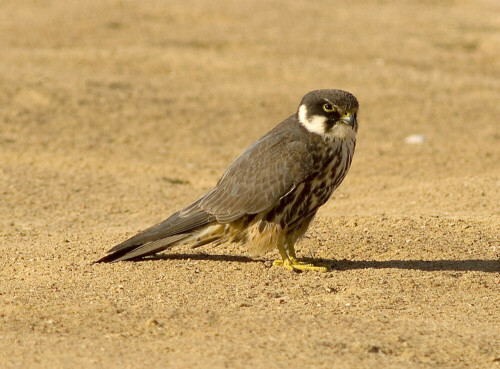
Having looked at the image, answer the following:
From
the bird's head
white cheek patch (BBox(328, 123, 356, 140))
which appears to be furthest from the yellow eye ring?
white cheek patch (BBox(328, 123, 356, 140))

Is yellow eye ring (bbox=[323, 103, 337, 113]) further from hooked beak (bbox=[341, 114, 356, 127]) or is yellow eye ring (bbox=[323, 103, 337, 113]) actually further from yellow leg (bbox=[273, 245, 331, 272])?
yellow leg (bbox=[273, 245, 331, 272])

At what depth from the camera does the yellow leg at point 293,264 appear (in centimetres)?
582

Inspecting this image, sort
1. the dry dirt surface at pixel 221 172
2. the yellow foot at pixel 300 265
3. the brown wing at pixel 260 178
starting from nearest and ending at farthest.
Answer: the dry dirt surface at pixel 221 172 → the brown wing at pixel 260 178 → the yellow foot at pixel 300 265

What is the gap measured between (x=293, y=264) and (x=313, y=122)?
1012mm

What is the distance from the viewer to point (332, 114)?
559 cm

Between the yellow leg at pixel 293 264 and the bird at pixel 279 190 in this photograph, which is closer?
the bird at pixel 279 190

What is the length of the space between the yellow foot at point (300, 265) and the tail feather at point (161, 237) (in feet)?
1.91

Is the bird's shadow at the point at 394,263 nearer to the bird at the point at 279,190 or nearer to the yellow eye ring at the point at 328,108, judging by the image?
the bird at the point at 279,190

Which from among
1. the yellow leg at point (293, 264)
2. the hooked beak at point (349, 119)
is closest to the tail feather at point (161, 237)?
the yellow leg at point (293, 264)

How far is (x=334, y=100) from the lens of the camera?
556 cm

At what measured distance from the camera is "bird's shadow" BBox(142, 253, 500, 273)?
590 cm

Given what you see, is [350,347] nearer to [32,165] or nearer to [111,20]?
[32,165]

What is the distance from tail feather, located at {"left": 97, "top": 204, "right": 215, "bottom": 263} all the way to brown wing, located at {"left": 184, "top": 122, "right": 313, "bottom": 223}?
0.22 feet

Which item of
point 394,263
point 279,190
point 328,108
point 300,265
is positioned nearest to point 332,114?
point 328,108
